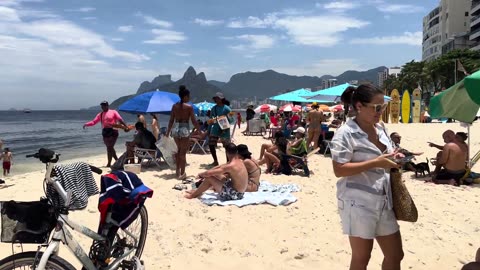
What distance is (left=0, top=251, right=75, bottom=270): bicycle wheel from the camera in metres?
2.12

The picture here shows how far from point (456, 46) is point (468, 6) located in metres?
8.91

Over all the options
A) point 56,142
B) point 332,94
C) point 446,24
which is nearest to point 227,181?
point 332,94

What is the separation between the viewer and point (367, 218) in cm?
230

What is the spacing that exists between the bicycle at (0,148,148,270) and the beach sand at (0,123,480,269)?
Result: 0.85m

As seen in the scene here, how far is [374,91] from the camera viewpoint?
2332 mm

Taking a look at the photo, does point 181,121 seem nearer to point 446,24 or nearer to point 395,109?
point 395,109

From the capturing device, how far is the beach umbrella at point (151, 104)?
28.3ft

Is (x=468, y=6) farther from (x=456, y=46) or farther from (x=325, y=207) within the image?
(x=325, y=207)

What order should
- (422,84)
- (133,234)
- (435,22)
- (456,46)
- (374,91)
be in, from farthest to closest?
(435,22)
(456,46)
(422,84)
(133,234)
(374,91)

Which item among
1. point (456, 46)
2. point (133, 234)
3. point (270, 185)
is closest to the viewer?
point (133, 234)

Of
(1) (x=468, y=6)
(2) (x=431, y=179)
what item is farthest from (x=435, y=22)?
(2) (x=431, y=179)

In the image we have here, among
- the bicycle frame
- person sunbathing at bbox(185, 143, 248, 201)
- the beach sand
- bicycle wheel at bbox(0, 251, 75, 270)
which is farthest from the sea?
bicycle wheel at bbox(0, 251, 75, 270)

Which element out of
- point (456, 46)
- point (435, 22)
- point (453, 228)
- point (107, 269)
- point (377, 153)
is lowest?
point (453, 228)

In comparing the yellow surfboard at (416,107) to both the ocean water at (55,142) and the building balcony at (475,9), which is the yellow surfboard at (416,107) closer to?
the ocean water at (55,142)
